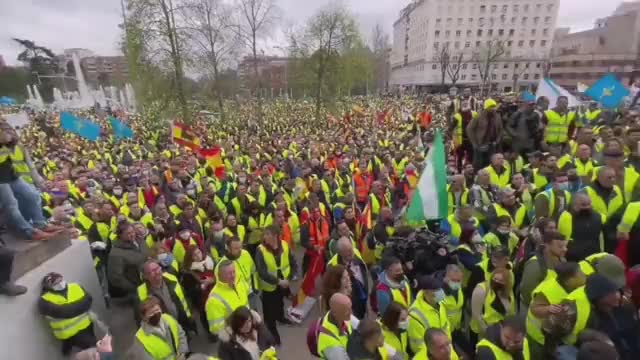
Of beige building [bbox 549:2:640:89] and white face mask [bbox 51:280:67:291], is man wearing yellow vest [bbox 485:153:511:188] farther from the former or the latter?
beige building [bbox 549:2:640:89]

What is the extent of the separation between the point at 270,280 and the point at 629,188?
4391mm

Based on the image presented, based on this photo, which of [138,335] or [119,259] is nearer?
[138,335]

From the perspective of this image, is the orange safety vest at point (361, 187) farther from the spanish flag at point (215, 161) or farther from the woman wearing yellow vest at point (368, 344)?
the woman wearing yellow vest at point (368, 344)

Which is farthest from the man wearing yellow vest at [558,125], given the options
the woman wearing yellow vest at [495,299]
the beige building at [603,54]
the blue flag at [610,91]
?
the beige building at [603,54]

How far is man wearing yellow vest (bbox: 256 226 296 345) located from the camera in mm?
4699

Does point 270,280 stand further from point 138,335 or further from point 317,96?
point 317,96

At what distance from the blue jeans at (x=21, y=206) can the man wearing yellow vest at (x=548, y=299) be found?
4862 mm

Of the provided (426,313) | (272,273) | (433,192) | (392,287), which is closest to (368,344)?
(426,313)

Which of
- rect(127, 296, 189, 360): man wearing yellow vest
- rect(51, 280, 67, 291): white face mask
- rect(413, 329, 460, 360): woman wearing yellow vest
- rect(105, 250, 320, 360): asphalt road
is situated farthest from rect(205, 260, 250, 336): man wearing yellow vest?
rect(413, 329, 460, 360): woman wearing yellow vest

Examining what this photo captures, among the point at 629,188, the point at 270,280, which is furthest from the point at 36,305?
the point at 629,188

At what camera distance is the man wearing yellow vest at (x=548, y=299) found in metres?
2.72

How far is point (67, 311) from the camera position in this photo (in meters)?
3.67

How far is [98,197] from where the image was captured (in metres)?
6.91

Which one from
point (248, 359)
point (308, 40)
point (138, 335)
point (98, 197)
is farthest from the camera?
point (308, 40)
